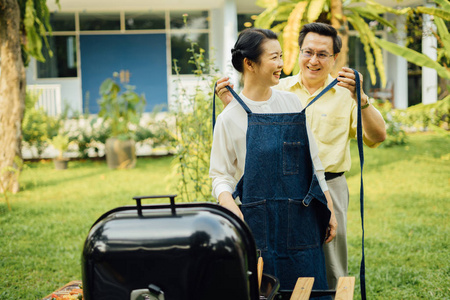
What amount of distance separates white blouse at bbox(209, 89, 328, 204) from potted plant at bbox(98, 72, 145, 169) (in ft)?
26.9

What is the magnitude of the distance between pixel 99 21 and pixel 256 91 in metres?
15.0

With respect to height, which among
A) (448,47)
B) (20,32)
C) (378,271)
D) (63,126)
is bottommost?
(378,271)

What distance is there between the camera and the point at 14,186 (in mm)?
8180

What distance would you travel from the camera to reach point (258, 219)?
7.27 feet

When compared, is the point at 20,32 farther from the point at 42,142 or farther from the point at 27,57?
the point at 42,142

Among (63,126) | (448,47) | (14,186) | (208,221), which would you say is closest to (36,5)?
(14,186)

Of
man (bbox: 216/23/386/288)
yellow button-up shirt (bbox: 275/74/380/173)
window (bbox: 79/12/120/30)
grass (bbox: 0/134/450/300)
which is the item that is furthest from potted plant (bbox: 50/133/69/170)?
yellow button-up shirt (bbox: 275/74/380/173)

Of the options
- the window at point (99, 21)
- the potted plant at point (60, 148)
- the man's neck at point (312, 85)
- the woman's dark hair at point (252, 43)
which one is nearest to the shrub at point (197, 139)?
the man's neck at point (312, 85)

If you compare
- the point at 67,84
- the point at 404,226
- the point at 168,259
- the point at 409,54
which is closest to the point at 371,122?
the point at 168,259

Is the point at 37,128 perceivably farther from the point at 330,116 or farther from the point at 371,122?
the point at 371,122

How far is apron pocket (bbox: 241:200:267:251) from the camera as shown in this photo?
7.25 ft

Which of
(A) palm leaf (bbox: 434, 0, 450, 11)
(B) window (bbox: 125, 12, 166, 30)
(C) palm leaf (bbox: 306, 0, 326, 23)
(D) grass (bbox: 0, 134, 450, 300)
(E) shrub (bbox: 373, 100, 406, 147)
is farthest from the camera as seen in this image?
(B) window (bbox: 125, 12, 166, 30)

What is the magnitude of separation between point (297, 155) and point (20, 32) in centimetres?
702

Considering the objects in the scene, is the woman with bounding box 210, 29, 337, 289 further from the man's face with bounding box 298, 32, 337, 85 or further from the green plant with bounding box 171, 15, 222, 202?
the green plant with bounding box 171, 15, 222, 202
